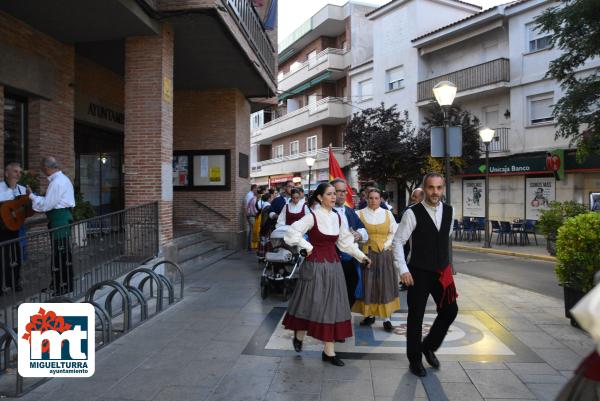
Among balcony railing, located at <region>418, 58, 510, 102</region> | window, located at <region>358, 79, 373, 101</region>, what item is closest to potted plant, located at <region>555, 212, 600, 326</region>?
balcony railing, located at <region>418, 58, 510, 102</region>

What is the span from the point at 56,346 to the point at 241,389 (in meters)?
1.58

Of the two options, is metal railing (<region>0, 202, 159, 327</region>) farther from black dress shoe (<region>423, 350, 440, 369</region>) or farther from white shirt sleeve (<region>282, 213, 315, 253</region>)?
black dress shoe (<region>423, 350, 440, 369</region>)

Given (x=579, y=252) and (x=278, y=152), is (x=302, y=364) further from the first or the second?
(x=278, y=152)

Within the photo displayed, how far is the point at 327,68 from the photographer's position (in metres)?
33.4

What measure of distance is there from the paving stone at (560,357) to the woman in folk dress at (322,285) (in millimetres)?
2083

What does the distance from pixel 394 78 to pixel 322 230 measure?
2596 cm

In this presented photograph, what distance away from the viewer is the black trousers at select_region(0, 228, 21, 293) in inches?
192

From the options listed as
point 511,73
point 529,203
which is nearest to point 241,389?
point 529,203

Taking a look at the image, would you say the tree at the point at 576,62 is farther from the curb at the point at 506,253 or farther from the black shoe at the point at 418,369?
the black shoe at the point at 418,369

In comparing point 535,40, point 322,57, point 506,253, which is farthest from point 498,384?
point 322,57

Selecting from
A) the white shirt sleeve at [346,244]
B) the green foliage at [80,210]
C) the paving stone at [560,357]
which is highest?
the green foliage at [80,210]

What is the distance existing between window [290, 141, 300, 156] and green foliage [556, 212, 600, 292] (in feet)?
107

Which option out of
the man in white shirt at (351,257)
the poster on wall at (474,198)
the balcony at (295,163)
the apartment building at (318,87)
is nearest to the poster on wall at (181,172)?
the man in white shirt at (351,257)

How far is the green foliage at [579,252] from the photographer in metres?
6.12
